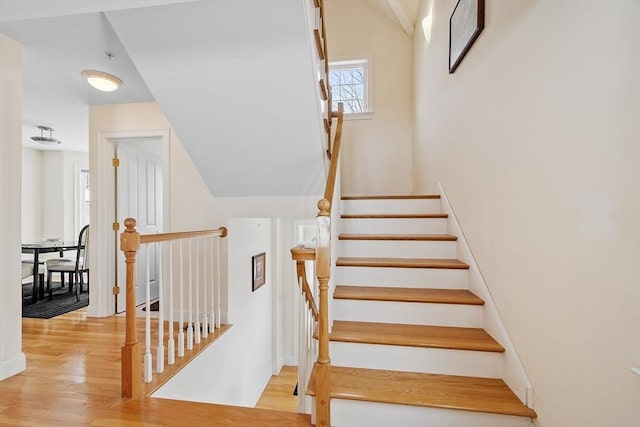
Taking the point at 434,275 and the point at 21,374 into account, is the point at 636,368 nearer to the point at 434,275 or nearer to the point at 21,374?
the point at 434,275

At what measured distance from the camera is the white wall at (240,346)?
8.05 feet

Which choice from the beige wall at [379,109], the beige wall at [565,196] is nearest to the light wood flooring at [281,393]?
the beige wall at [379,109]

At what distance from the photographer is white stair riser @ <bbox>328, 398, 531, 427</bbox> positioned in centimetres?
136

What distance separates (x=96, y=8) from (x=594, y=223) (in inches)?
96.3

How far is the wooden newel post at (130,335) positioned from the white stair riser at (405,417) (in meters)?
1.24

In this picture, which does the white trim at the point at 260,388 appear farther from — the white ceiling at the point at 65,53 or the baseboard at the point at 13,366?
the white ceiling at the point at 65,53

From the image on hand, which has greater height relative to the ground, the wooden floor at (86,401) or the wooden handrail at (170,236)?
the wooden handrail at (170,236)

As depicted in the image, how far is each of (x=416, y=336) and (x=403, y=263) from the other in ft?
1.76

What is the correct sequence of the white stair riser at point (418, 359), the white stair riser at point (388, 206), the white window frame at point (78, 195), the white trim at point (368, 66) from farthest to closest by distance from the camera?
the white window frame at point (78, 195)
the white trim at point (368, 66)
the white stair riser at point (388, 206)
the white stair riser at point (418, 359)

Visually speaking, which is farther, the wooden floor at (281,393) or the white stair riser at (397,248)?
the wooden floor at (281,393)

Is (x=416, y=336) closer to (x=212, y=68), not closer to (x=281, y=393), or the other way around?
(x=212, y=68)

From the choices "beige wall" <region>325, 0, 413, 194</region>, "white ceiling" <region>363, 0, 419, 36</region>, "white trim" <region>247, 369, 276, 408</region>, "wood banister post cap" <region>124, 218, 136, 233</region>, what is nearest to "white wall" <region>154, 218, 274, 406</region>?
"white trim" <region>247, 369, 276, 408</region>

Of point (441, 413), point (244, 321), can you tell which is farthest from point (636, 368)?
point (244, 321)

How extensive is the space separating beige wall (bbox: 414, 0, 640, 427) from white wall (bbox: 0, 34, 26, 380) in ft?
10.5
